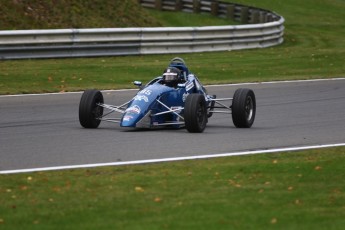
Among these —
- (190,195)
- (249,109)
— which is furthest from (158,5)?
(190,195)

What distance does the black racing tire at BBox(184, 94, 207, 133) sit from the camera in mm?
14383

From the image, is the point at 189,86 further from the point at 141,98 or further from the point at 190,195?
the point at 190,195

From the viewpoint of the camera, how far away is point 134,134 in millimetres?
14578

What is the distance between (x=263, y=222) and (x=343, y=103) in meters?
10.4

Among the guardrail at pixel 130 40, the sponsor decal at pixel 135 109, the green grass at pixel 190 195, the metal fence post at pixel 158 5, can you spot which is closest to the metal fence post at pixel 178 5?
the metal fence post at pixel 158 5

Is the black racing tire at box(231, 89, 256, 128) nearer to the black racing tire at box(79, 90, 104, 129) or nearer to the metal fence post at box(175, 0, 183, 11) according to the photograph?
the black racing tire at box(79, 90, 104, 129)

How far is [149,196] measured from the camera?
10.1 meters

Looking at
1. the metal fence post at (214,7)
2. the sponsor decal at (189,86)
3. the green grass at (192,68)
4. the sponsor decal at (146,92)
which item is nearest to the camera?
the sponsor decal at (146,92)

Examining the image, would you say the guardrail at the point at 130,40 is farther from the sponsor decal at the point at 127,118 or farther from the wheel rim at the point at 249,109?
the sponsor decal at the point at 127,118

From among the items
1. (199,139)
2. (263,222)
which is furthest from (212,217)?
(199,139)

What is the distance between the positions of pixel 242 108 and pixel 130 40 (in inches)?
434

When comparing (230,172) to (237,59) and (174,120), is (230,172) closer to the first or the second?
(174,120)

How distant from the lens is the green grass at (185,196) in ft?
29.6

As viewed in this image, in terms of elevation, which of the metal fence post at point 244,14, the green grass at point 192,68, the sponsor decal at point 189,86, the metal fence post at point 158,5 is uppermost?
the sponsor decal at point 189,86
